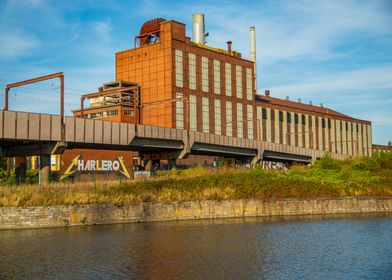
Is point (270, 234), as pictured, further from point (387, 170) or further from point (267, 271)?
point (387, 170)

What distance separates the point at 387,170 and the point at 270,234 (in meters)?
30.8

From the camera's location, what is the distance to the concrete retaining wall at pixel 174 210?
29781mm

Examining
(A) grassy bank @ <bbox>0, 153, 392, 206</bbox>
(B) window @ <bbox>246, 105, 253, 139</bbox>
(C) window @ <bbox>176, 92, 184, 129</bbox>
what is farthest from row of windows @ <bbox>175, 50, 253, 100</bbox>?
(A) grassy bank @ <bbox>0, 153, 392, 206</bbox>

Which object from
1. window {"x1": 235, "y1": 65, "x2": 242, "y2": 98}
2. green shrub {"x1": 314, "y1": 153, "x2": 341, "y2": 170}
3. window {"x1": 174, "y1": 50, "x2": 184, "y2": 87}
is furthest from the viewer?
window {"x1": 235, "y1": 65, "x2": 242, "y2": 98}

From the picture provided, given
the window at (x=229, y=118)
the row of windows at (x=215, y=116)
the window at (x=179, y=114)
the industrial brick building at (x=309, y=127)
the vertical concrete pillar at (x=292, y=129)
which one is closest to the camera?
the window at (x=179, y=114)

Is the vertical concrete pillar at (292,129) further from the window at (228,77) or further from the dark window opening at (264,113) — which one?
the window at (228,77)

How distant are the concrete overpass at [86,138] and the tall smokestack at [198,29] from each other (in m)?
41.8

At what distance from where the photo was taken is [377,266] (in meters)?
16.4

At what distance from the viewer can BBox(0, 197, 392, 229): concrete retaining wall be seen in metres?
29.8

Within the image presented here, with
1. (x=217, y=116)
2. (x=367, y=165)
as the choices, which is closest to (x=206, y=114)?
(x=217, y=116)

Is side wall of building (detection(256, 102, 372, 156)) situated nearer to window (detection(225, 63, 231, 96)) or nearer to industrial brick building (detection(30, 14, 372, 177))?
industrial brick building (detection(30, 14, 372, 177))

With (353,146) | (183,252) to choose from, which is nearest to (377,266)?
(183,252)

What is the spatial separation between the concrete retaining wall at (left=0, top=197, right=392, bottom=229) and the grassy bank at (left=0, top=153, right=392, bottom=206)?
73cm

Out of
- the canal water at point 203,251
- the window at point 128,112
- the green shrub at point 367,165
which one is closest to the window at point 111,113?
the window at point 128,112
